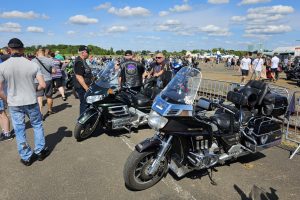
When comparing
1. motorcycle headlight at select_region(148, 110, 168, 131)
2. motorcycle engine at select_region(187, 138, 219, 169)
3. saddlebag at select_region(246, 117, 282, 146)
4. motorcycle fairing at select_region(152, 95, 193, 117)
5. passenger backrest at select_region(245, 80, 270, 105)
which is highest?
passenger backrest at select_region(245, 80, 270, 105)

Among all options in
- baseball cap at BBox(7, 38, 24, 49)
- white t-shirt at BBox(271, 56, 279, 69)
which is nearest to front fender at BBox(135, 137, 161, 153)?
baseball cap at BBox(7, 38, 24, 49)

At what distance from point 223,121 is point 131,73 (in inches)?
130

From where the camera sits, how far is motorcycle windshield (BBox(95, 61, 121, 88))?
6.15 metres

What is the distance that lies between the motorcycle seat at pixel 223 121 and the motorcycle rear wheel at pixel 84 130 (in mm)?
2665

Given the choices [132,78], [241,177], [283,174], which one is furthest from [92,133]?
[283,174]

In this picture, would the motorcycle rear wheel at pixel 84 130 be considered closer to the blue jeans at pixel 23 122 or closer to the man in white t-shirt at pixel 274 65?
the blue jeans at pixel 23 122

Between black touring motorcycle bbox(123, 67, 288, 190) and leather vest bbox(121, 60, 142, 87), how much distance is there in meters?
2.79

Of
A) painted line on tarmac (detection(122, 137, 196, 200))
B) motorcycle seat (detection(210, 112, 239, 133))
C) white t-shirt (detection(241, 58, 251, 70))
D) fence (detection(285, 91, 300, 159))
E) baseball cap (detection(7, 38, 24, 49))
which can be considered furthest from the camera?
white t-shirt (detection(241, 58, 251, 70))

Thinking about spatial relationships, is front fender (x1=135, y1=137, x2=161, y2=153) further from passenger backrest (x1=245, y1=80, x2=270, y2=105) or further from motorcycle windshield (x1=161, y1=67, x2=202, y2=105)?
passenger backrest (x1=245, y1=80, x2=270, y2=105)

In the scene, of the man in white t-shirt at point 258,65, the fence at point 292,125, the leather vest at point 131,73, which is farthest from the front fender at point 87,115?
the man in white t-shirt at point 258,65

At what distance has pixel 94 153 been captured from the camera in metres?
5.26

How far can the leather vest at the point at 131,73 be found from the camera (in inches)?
278

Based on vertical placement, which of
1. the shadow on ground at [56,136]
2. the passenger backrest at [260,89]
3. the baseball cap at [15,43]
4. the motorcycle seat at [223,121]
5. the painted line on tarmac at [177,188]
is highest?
the baseball cap at [15,43]

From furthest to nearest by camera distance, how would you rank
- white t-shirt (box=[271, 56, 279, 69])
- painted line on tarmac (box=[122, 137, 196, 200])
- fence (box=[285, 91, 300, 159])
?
white t-shirt (box=[271, 56, 279, 69])
fence (box=[285, 91, 300, 159])
painted line on tarmac (box=[122, 137, 196, 200])
